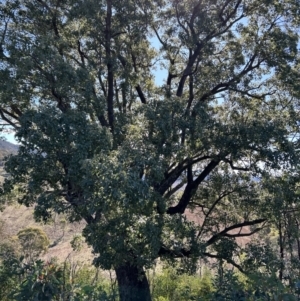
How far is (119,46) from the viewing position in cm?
867

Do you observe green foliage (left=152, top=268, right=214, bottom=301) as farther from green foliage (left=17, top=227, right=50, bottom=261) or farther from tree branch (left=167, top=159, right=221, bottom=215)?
green foliage (left=17, top=227, right=50, bottom=261)

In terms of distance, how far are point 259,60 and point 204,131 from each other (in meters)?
2.71

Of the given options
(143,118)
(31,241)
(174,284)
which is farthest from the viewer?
(31,241)

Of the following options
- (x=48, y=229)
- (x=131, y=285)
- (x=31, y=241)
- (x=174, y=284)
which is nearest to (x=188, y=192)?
(x=131, y=285)

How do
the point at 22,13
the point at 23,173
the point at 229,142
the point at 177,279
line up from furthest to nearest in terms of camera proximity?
the point at 177,279, the point at 22,13, the point at 229,142, the point at 23,173

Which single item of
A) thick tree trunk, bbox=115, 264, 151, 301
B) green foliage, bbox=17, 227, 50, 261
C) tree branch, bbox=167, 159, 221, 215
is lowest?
thick tree trunk, bbox=115, 264, 151, 301

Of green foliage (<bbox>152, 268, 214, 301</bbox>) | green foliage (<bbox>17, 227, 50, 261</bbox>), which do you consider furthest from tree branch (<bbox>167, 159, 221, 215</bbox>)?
green foliage (<bbox>17, 227, 50, 261</bbox>)

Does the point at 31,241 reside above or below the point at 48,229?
below

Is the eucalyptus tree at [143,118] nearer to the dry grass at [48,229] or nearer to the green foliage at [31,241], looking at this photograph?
the green foliage at [31,241]

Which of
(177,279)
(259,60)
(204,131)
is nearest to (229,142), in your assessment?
(204,131)

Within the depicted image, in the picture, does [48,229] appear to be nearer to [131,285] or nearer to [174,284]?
[174,284]

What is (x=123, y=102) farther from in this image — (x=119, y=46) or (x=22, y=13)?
→ (x=22, y=13)

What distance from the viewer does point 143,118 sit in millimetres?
7359

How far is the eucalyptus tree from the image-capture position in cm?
571
